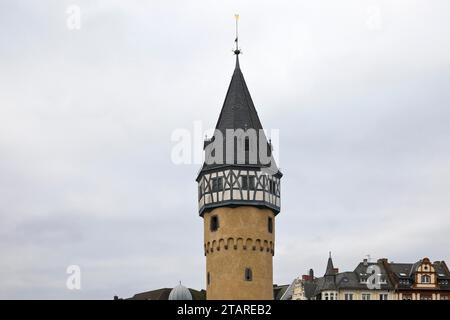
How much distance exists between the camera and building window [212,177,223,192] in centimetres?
5491

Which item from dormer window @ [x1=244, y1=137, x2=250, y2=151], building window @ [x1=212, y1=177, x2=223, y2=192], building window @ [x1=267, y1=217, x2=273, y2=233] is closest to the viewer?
building window @ [x1=212, y1=177, x2=223, y2=192]

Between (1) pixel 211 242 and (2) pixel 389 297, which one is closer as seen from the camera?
(1) pixel 211 242

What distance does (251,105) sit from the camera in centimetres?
5850

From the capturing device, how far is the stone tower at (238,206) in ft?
175

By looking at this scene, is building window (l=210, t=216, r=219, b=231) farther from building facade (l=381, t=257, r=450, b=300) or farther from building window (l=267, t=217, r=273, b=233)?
building facade (l=381, t=257, r=450, b=300)

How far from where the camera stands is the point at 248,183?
5466cm

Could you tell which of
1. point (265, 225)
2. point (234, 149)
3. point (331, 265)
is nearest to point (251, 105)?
point (234, 149)

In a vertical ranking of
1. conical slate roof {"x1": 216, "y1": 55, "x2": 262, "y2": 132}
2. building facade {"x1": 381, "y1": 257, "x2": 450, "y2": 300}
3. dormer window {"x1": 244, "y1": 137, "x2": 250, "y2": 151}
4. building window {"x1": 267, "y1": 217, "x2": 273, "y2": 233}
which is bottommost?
building facade {"x1": 381, "y1": 257, "x2": 450, "y2": 300}

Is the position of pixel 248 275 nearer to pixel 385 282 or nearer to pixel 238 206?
pixel 238 206

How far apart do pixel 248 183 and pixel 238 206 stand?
59.1 inches

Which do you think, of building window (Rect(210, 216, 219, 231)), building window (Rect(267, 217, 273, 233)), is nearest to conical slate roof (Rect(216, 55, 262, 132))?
building window (Rect(210, 216, 219, 231))
